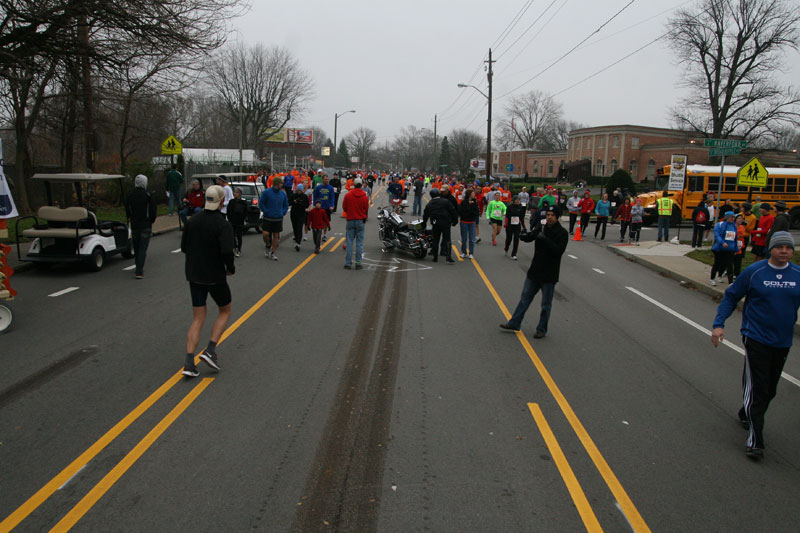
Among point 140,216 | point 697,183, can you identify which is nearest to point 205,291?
point 140,216

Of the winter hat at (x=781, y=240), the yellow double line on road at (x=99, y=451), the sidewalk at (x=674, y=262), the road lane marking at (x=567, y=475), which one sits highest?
the winter hat at (x=781, y=240)

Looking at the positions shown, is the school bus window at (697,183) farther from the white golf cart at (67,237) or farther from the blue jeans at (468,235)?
the white golf cart at (67,237)

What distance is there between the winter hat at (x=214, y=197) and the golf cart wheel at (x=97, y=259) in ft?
23.4

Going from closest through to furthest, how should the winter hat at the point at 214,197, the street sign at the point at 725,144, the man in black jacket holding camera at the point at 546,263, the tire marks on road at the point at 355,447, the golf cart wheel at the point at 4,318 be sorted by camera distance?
the tire marks on road at the point at 355,447, the winter hat at the point at 214,197, the golf cart wheel at the point at 4,318, the man in black jacket holding camera at the point at 546,263, the street sign at the point at 725,144

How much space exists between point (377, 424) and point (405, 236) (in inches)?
413

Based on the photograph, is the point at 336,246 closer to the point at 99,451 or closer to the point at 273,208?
the point at 273,208

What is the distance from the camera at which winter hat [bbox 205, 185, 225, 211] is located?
5.94m

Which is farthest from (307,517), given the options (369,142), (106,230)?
(369,142)

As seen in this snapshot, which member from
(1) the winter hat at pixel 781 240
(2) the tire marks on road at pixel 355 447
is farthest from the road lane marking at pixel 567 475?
(1) the winter hat at pixel 781 240

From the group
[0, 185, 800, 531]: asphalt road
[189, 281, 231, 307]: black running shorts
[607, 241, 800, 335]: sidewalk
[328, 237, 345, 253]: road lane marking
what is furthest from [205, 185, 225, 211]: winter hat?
[328, 237, 345, 253]: road lane marking

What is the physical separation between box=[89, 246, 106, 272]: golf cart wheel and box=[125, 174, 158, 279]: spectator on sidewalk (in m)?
0.98

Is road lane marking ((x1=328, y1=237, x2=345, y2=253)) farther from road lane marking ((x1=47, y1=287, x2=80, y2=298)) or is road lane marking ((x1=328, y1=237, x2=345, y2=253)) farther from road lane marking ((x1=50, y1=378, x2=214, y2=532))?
road lane marking ((x1=50, y1=378, x2=214, y2=532))

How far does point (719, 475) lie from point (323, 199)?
12.5 meters

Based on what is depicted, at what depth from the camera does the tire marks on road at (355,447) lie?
12.1ft
